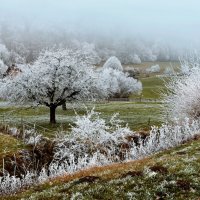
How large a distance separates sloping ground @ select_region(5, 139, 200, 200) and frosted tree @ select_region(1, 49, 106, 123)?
37415 millimetres

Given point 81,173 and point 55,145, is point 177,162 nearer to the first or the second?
point 81,173

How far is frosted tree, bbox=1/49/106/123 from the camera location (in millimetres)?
62562

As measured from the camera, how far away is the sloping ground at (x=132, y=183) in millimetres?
20297

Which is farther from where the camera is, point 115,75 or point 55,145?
point 115,75

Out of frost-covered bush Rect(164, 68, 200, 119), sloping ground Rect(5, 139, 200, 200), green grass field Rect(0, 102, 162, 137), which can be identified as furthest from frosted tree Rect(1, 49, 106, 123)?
sloping ground Rect(5, 139, 200, 200)

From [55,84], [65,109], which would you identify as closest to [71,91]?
[55,84]

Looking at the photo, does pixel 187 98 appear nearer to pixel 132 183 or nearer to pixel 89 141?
pixel 89 141

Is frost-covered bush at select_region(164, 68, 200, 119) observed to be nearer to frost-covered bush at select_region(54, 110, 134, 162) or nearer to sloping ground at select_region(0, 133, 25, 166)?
frost-covered bush at select_region(54, 110, 134, 162)

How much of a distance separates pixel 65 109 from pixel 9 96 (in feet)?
70.0

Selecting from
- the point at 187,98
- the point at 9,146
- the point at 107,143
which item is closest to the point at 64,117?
the point at 187,98

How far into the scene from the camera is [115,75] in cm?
15675

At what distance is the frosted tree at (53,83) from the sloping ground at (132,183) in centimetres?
3741

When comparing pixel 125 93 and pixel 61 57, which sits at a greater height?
pixel 61 57

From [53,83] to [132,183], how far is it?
42.8 metres
